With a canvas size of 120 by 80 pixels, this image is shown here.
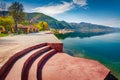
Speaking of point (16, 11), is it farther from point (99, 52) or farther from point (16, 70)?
point (16, 70)

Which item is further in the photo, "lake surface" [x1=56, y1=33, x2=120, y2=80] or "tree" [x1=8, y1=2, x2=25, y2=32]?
"tree" [x1=8, y1=2, x2=25, y2=32]

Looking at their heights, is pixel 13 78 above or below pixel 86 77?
above

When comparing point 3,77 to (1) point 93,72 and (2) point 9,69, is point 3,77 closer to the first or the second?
(2) point 9,69

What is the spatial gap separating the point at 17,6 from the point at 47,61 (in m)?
33.7

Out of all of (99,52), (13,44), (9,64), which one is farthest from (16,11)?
(9,64)

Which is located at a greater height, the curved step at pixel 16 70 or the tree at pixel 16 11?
the tree at pixel 16 11

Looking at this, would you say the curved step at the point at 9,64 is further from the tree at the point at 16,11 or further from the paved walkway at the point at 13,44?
Answer: the tree at the point at 16,11

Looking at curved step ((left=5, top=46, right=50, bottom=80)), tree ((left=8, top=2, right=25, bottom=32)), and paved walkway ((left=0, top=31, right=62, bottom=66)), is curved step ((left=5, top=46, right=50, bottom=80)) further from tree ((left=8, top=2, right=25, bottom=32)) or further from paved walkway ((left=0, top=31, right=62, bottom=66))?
tree ((left=8, top=2, right=25, bottom=32))

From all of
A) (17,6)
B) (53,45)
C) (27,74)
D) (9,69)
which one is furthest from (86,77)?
(17,6)

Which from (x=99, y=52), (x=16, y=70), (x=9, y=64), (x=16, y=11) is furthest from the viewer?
(x=16, y=11)

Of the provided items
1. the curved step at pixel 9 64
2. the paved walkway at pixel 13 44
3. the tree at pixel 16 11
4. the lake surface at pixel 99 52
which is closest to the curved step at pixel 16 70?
the curved step at pixel 9 64

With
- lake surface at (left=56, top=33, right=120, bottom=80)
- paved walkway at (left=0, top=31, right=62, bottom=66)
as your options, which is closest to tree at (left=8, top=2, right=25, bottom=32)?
lake surface at (left=56, top=33, right=120, bottom=80)

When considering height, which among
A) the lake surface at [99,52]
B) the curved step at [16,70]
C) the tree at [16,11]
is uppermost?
the tree at [16,11]

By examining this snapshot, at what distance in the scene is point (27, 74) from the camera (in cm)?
647
